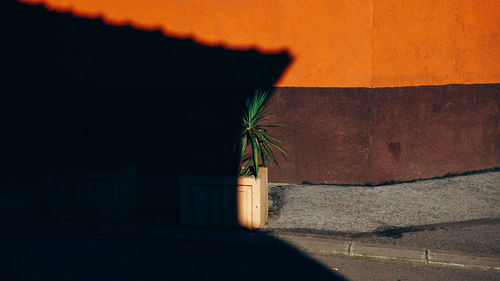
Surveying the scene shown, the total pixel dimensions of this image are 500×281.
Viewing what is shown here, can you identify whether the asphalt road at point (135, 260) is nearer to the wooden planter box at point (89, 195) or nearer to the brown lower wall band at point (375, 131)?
the wooden planter box at point (89, 195)

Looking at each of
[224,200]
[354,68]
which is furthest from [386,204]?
[224,200]

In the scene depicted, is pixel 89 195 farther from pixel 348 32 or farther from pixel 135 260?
pixel 348 32

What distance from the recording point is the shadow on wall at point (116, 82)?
30.8ft

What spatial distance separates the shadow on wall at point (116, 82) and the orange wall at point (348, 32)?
0.27 metres

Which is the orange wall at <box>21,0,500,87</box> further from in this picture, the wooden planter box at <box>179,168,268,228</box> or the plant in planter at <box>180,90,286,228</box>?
the wooden planter box at <box>179,168,268,228</box>

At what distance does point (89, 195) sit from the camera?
7621 millimetres

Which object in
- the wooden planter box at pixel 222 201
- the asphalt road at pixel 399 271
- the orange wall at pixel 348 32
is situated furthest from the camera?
the orange wall at pixel 348 32

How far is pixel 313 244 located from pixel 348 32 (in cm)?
391

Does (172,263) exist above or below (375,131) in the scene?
below

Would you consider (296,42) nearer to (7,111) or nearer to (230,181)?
(230,181)

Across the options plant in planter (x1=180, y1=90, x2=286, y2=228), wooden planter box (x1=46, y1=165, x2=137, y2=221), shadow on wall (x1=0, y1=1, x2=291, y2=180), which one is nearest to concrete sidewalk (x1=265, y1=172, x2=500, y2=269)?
plant in planter (x1=180, y1=90, x2=286, y2=228)

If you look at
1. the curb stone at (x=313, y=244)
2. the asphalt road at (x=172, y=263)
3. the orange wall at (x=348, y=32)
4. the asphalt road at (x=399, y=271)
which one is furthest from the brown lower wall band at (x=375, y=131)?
the asphalt road at (x=399, y=271)

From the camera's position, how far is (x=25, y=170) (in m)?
10.1

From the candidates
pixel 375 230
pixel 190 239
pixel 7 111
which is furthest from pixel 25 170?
pixel 375 230
